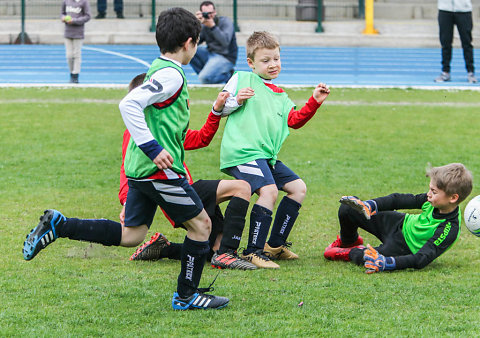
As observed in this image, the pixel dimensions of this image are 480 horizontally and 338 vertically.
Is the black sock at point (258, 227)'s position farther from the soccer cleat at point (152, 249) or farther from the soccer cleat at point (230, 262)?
the soccer cleat at point (152, 249)

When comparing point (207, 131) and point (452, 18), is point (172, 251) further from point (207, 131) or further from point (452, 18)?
point (452, 18)

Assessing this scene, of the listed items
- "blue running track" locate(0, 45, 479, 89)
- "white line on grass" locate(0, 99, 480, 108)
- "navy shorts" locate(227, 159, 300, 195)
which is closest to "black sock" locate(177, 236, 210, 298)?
"navy shorts" locate(227, 159, 300, 195)

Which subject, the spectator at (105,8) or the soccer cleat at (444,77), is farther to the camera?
the spectator at (105,8)

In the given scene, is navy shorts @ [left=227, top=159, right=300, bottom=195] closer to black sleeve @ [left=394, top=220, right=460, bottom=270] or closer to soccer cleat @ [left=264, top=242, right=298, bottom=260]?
soccer cleat @ [left=264, top=242, right=298, bottom=260]

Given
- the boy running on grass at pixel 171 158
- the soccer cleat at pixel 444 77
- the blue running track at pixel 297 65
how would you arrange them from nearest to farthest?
the boy running on grass at pixel 171 158 < the soccer cleat at pixel 444 77 < the blue running track at pixel 297 65

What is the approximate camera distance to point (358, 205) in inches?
215

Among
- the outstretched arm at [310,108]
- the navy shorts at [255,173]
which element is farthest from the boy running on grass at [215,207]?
the outstretched arm at [310,108]

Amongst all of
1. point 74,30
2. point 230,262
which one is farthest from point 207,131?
point 74,30

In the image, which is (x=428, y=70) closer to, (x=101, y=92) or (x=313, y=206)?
(x=101, y=92)

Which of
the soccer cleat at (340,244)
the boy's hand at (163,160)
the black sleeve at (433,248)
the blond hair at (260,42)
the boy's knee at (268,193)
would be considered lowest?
the soccer cleat at (340,244)

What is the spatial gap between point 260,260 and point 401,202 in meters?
1.08

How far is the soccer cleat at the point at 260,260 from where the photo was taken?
5586 millimetres

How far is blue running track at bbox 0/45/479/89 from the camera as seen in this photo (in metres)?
18.4

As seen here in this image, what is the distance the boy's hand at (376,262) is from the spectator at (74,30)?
12.3 meters
